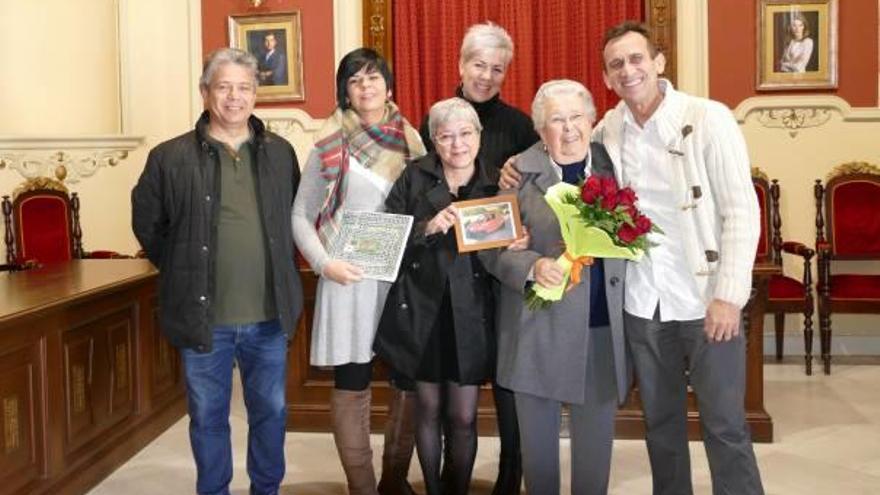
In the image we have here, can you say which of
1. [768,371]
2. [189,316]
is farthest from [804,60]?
[189,316]

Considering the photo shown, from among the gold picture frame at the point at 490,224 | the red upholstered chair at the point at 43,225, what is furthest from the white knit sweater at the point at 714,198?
the red upholstered chair at the point at 43,225

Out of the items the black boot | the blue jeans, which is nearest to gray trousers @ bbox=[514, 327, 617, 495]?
the black boot

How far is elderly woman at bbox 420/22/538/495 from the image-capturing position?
304 centimetres

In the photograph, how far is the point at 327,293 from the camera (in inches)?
111

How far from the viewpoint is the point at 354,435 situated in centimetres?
292

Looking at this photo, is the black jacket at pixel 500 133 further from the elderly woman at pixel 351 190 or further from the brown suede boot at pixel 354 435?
the brown suede boot at pixel 354 435

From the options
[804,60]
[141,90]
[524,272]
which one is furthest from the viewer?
[141,90]

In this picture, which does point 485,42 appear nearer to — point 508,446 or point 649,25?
point 508,446

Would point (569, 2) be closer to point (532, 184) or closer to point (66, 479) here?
point (532, 184)

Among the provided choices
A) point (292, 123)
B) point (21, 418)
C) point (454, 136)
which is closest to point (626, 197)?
point (454, 136)

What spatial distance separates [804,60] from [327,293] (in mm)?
4411

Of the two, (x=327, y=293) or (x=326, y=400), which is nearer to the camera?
(x=327, y=293)

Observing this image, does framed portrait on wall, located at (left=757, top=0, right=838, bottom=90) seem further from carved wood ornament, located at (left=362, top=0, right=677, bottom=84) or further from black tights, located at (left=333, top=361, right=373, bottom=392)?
black tights, located at (left=333, top=361, right=373, bottom=392)

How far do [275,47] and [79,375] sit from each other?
3.54 meters
